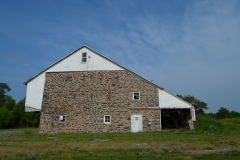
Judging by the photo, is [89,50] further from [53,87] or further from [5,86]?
[5,86]

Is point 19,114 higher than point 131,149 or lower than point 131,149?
higher

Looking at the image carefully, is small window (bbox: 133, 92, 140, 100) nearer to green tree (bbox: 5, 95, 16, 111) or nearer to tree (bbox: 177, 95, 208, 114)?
tree (bbox: 177, 95, 208, 114)

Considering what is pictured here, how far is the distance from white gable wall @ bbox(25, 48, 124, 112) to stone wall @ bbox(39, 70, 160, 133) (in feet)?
1.76

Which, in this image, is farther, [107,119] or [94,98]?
[94,98]

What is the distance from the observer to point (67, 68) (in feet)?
67.2

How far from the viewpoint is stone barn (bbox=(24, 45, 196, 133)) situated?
18.8 metres

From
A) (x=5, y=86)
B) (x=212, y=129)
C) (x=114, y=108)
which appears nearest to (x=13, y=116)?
(x=5, y=86)

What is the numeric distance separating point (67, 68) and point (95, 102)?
4779 millimetres

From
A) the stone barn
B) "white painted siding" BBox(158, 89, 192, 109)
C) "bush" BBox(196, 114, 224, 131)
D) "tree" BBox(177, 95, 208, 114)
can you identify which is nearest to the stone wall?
the stone barn

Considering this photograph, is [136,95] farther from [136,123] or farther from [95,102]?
[95,102]

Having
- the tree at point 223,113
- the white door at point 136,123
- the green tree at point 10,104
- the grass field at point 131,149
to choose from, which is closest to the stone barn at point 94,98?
Result: the white door at point 136,123

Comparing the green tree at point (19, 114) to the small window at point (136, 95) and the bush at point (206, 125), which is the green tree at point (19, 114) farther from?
the bush at point (206, 125)

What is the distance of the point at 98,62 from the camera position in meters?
20.3

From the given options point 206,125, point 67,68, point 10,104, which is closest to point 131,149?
point 206,125
